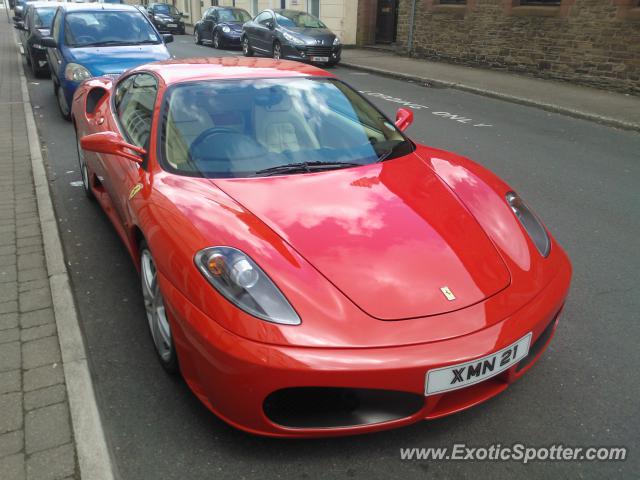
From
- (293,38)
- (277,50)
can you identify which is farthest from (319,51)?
(277,50)

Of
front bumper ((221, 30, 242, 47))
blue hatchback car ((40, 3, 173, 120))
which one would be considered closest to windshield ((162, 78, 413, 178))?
blue hatchback car ((40, 3, 173, 120))

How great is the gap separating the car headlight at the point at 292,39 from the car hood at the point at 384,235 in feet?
45.0

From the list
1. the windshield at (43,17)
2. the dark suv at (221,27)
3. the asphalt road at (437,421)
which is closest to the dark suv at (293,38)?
the dark suv at (221,27)

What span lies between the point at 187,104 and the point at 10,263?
1.83 metres

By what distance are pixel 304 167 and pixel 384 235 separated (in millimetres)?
766

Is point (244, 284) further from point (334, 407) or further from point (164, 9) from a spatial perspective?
point (164, 9)

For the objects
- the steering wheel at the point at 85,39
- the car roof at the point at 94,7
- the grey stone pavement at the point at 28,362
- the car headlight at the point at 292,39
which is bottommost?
the grey stone pavement at the point at 28,362

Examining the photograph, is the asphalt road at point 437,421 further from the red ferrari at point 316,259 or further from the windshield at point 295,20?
the windshield at point 295,20

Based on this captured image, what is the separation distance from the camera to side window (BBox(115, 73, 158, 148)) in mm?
3469

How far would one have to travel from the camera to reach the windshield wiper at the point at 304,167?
9.93ft

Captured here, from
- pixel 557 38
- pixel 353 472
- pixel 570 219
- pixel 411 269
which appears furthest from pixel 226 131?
pixel 557 38

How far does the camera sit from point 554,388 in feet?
8.84

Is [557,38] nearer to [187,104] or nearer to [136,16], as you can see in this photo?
[136,16]

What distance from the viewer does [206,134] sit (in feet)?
10.5
